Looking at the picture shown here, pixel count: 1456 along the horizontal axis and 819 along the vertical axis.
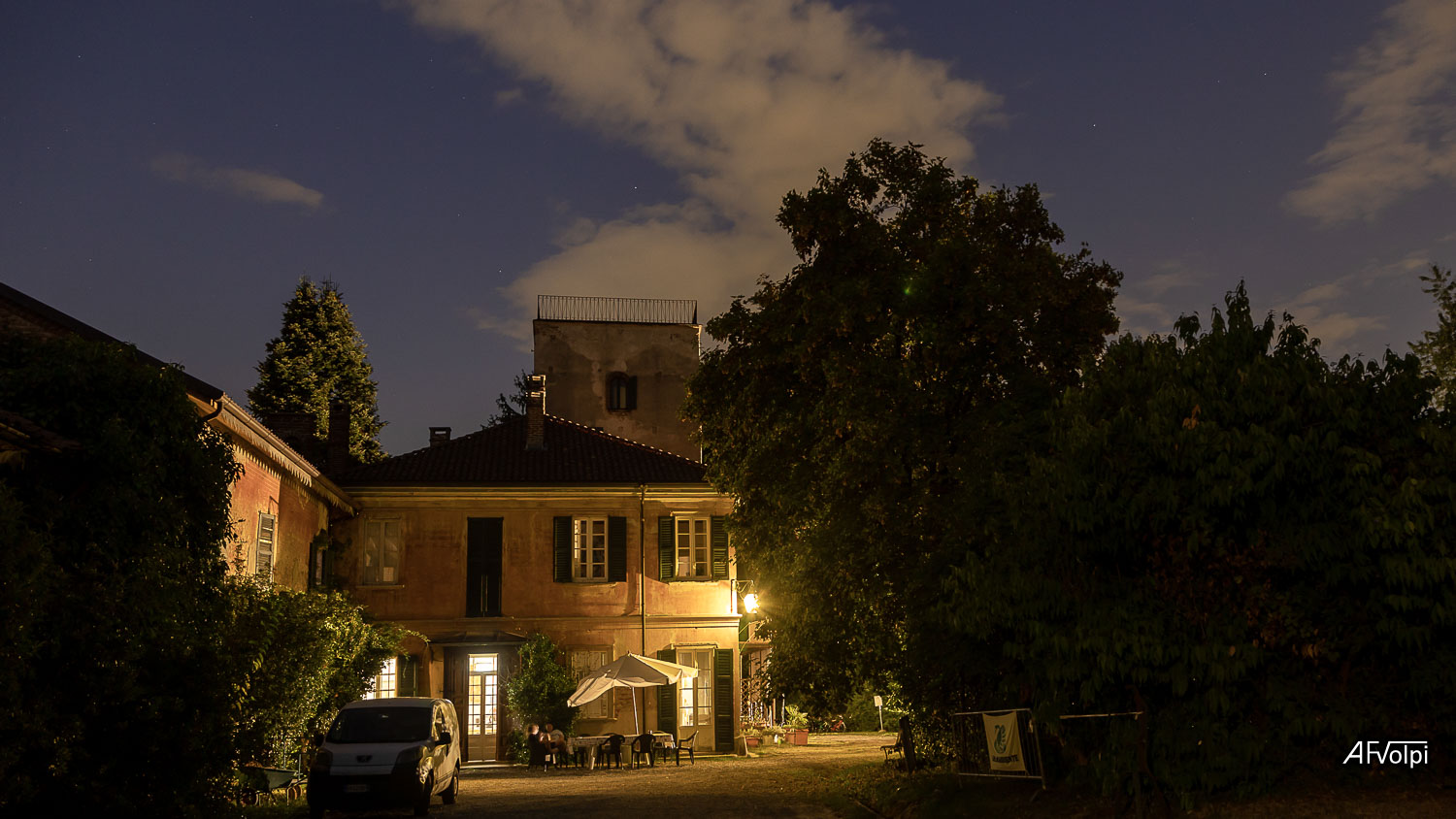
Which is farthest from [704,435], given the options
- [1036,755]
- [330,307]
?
[330,307]

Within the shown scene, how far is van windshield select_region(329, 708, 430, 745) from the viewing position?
16.2 meters

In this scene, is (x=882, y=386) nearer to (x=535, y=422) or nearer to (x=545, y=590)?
(x=545, y=590)

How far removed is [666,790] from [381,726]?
560 cm

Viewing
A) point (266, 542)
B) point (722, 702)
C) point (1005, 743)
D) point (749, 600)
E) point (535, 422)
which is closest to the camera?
point (1005, 743)

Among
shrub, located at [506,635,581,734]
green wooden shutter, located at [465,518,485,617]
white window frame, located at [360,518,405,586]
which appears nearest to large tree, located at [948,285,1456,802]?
shrub, located at [506,635,581,734]

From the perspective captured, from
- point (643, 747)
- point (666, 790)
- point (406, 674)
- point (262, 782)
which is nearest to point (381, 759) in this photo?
point (262, 782)

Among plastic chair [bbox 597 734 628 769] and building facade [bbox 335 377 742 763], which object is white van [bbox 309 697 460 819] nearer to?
plastic chair [bbox 597 734 628 769]

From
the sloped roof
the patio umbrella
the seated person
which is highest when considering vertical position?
the sloped roof

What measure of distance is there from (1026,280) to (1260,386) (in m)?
6.67

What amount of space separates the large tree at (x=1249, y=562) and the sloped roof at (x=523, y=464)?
1956 centimetres

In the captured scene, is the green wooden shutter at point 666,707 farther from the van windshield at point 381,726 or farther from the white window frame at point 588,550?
the van windshield at point 381,726

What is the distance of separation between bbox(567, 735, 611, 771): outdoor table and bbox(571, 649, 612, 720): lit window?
9.35 ft

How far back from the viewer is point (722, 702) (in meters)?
30.5

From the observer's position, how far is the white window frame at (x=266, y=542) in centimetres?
2206
